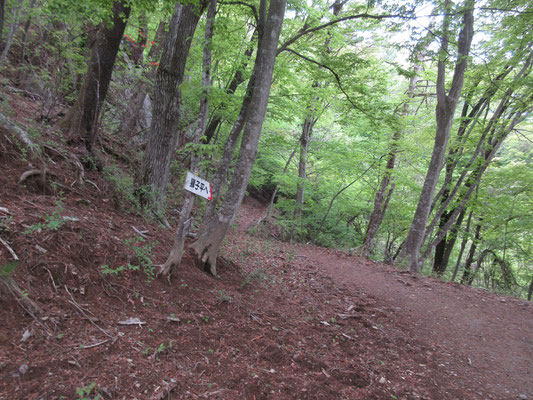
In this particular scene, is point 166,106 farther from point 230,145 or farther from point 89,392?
point 89,392

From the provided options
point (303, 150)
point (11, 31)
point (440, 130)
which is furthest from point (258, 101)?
point (303, 150)

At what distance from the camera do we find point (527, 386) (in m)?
3.48

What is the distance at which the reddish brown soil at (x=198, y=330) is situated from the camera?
2.23m

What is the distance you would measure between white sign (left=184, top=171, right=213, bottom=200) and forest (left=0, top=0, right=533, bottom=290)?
11.4 inches

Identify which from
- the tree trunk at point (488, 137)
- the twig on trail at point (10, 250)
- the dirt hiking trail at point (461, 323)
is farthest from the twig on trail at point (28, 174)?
the tree trunk at point (488, 137)

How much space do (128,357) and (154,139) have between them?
13.8 feet

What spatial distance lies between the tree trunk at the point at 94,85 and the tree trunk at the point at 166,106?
1.17 m

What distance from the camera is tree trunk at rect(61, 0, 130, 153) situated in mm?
5570

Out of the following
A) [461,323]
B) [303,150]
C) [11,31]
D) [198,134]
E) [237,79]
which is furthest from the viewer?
[303,150]

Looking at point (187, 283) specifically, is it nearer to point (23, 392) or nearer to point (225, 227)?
point (225, 227)

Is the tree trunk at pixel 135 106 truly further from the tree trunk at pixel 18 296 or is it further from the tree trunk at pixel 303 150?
the tree trunk at pixel 18 296

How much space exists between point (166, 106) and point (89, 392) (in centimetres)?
477

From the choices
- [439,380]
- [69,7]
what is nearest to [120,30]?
[69,7]

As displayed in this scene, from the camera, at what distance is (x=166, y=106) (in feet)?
17.9
